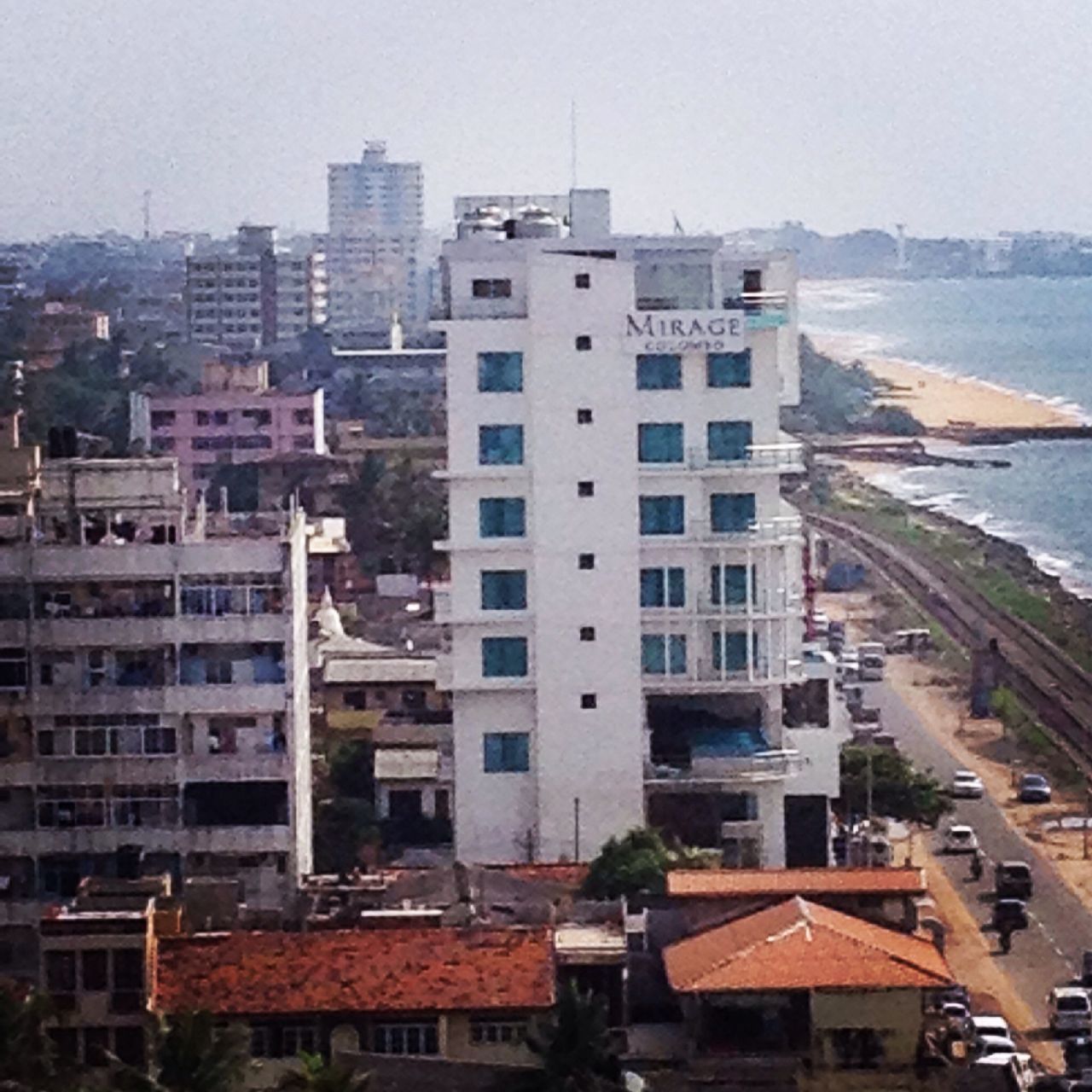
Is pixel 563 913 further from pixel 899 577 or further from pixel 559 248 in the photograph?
pixel 899 577

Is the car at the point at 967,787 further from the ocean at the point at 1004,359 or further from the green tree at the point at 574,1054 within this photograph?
the ocean at the point at 1004,359

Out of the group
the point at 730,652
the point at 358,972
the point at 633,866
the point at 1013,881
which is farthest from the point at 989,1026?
the point at 1013,881

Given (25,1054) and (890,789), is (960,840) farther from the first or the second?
(25,1054)

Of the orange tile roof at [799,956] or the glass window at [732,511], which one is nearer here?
the orange tile roof at [799,956]

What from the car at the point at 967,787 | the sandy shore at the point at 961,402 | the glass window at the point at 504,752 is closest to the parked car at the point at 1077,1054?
the glass window at the point at 504,752

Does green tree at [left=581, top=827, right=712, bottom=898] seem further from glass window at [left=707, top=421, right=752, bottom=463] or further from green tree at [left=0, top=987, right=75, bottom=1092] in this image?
green tree at [left=0, top=987, right=75, bottom=1092]

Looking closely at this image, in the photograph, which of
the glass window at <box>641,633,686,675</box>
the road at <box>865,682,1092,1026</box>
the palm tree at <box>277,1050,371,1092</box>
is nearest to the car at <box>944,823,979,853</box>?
the road at <box>865,682,1092,1026</box>
